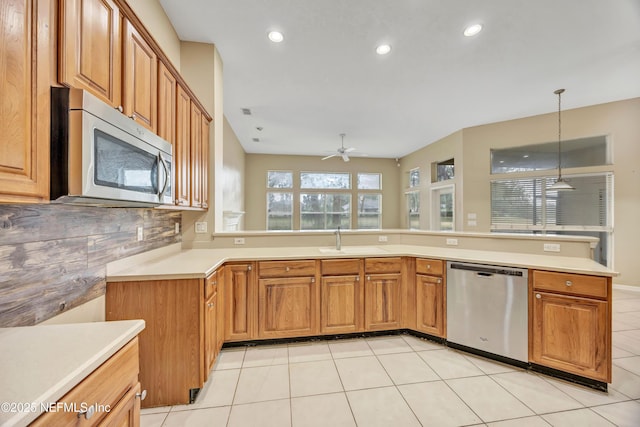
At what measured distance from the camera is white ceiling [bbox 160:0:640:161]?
2266 millimetres

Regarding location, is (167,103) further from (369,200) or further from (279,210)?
(369,200)

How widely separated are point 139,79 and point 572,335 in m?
3.47

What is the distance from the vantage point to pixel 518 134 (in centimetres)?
482

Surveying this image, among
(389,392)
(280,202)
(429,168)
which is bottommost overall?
(389,392)

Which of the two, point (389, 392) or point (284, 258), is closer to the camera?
point (389, 392)

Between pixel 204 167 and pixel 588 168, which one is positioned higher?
pixel 588 168

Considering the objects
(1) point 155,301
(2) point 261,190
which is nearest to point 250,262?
(1) point 155,301

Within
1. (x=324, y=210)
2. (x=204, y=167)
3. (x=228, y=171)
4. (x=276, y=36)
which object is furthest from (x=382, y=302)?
(x=324, y=210)

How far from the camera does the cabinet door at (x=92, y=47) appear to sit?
98 centimetres

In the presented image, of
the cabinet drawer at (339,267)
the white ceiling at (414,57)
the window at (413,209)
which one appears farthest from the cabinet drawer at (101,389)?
the window at (413,209)

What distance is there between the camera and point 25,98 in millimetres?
823

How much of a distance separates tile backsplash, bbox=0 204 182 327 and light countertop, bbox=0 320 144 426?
0.17 metres

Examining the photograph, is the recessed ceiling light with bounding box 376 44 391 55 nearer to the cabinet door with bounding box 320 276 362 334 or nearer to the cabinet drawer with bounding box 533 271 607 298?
the cabinet door with bounding box 320 276 362 334

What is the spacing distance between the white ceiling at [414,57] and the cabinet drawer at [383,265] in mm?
2298
